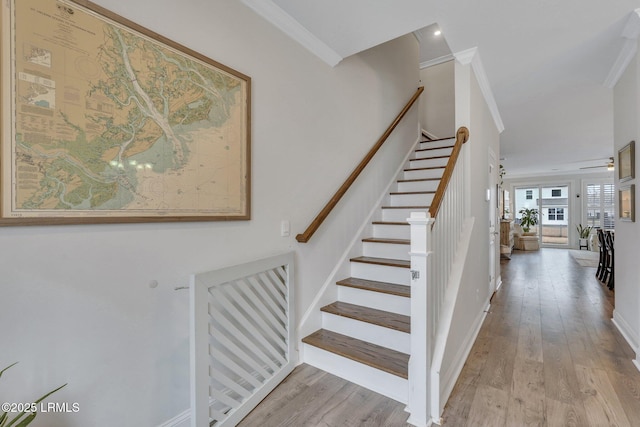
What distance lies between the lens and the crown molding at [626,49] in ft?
6.99

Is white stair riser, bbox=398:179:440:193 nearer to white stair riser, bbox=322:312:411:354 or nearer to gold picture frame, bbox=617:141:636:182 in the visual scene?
gold picture frame, bbox=617:141:636:182

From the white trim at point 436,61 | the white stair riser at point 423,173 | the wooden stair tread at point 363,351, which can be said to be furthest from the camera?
the white trim at point 436,61

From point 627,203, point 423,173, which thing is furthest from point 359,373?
point 627,203

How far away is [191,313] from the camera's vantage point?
140cm

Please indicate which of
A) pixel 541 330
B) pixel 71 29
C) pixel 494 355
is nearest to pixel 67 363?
pixel 71 29

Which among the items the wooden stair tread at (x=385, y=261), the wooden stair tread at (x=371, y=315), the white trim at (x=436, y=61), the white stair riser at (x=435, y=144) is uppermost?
the white trim at (x=436, y=61)

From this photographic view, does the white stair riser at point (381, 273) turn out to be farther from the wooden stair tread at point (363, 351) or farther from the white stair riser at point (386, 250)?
the wooden stair tread at point (363, 351)

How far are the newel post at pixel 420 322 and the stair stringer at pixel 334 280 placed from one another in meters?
0.89

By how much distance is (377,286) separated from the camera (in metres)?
2.46

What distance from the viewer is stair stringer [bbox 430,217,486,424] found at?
1.72 m

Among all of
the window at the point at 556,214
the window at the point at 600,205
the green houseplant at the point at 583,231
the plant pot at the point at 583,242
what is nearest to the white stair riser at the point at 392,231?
the green houseplant at the point at 583,231

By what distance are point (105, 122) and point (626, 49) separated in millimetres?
3842

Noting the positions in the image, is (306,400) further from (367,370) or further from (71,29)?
(71,29)

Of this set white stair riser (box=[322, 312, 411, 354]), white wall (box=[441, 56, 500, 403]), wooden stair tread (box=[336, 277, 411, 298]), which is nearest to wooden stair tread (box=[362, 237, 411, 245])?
wooden stair tread (box=[336, 277, 411, 298])
